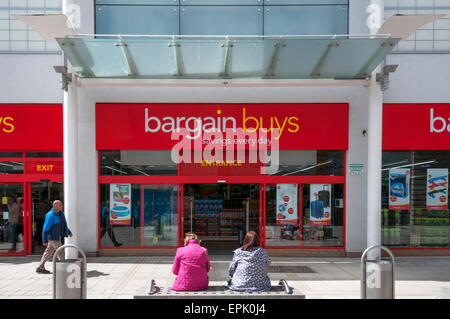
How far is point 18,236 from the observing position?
33.7 ft

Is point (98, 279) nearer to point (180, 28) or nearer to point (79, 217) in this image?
point (79, 217)

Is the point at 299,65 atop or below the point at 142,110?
atop

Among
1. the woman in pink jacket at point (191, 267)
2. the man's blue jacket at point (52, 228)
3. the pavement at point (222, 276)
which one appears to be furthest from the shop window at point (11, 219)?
the woman in pink jacket at point (191, 267)

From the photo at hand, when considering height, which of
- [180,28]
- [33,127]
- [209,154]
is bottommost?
[209,154]

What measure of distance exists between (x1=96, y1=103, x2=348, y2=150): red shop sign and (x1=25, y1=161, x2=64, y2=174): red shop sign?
1.52 m

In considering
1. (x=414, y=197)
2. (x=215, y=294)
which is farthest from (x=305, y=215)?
(x=215, y=294)

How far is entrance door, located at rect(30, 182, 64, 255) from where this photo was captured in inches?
403

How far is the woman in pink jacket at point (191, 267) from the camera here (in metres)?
5.22

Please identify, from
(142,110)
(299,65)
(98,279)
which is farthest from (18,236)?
(299,65)

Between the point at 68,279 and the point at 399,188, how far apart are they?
28.9 ft

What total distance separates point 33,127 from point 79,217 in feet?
8.81

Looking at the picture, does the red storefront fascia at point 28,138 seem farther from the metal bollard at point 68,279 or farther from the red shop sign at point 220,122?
the metal bollard at point 68,279

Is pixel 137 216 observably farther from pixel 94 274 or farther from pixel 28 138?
pixel 28 138

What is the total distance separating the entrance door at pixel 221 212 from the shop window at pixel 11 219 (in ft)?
14.3
